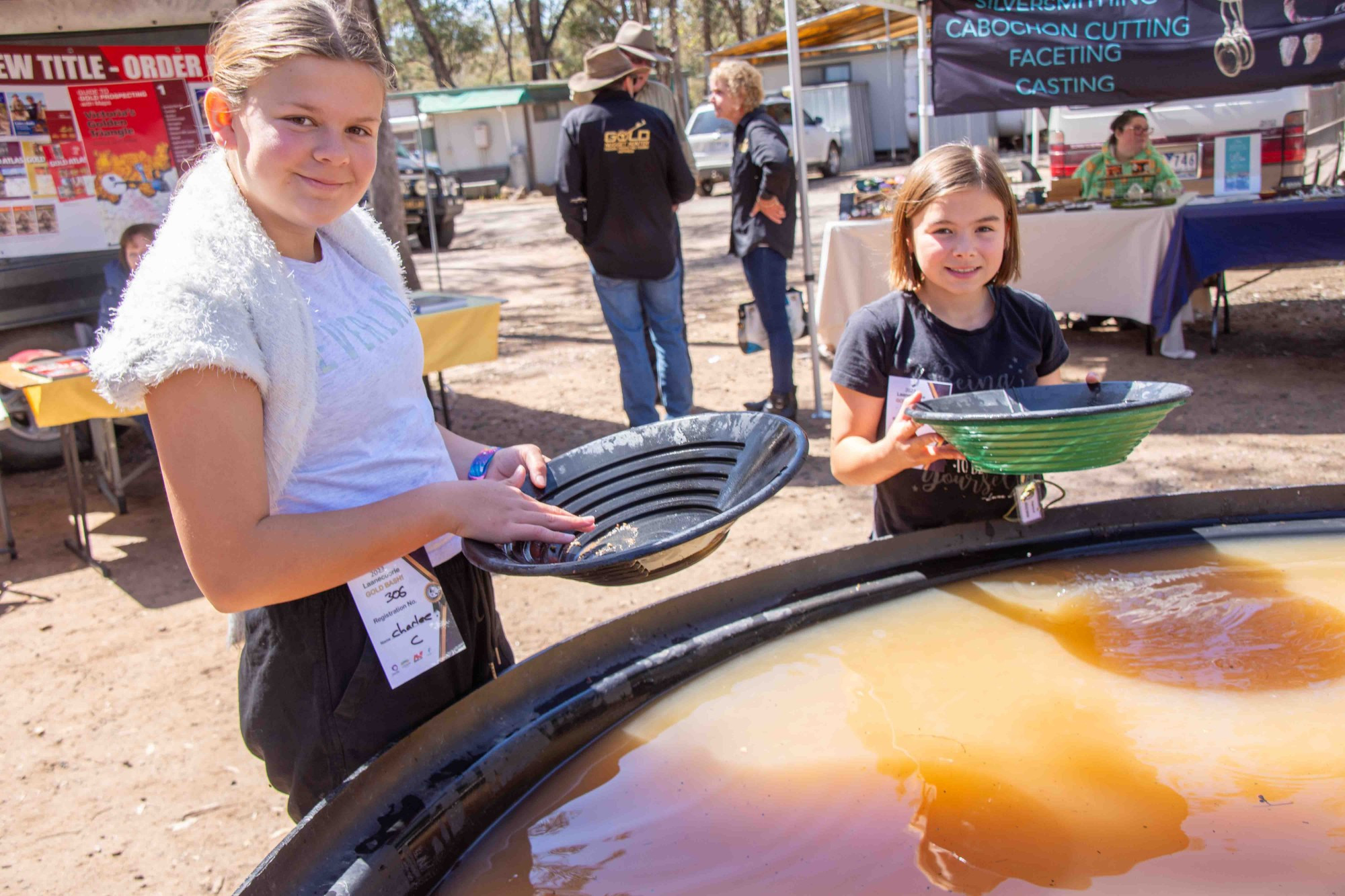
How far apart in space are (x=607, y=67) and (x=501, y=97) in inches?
741

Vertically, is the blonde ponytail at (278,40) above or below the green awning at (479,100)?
below

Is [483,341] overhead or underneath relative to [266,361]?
underneath

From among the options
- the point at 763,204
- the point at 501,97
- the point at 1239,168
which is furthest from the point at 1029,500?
the point at 501,97

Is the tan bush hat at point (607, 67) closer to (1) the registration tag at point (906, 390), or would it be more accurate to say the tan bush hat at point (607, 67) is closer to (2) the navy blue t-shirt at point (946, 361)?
(2) the navy blue t-shirt at point (946, 361)

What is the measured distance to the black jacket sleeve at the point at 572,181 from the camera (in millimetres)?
5426

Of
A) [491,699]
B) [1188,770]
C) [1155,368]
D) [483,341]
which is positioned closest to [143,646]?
[483,341]

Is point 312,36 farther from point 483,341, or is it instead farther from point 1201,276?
point 1201,276

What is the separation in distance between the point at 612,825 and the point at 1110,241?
20.5 ft

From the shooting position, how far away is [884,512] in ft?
7.55

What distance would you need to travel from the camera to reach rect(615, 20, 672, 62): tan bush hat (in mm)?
5473

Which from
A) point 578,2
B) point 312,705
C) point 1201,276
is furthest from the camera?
point 578,2

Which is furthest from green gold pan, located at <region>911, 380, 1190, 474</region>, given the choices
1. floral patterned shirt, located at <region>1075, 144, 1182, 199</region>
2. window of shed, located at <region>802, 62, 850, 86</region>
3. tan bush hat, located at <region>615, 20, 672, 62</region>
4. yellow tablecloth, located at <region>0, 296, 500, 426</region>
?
window of shed, located at <region>802, 62, 850, 86</region>

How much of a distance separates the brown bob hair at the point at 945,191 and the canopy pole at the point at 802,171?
3081 millimetres

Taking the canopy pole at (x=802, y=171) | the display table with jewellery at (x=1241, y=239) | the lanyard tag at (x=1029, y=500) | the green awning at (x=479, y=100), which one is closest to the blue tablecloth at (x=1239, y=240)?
the display table with jewellery at (x=1241, y=239)
